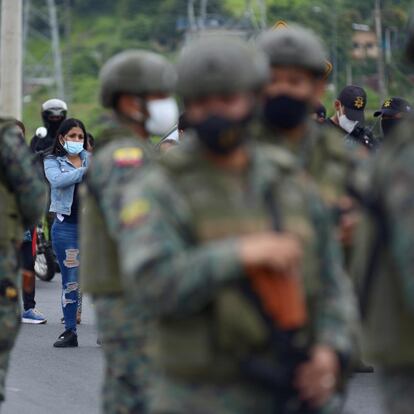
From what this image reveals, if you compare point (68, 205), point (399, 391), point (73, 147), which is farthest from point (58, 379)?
point (399, 391)

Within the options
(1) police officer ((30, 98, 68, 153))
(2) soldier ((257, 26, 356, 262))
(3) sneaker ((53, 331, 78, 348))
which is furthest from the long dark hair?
(2) soldier ((257, 26, 356, 262))

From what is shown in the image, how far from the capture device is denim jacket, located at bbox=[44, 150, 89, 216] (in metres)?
12.9

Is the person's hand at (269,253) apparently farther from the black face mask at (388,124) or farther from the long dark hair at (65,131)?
the long dark hair at (65,131)

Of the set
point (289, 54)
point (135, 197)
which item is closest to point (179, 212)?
point (135, 197)

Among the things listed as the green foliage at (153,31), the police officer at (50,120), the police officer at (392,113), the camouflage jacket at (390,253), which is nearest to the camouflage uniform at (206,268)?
Result: the camouflage jacket at (390,253)

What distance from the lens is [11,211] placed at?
7691mm

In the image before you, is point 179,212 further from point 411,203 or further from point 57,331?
point 57,331

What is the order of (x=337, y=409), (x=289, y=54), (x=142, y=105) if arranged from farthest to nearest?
(x=142, y=105) → (x=289, y=54) → (x=337, y=409)

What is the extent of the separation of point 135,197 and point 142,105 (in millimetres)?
2140

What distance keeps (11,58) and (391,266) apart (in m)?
18.3

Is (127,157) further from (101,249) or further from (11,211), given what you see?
(11,211)

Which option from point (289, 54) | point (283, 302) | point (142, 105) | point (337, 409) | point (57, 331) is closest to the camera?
point (283, 302)

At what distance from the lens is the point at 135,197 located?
4555 mm

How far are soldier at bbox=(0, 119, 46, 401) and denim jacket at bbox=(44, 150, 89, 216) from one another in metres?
5.12
